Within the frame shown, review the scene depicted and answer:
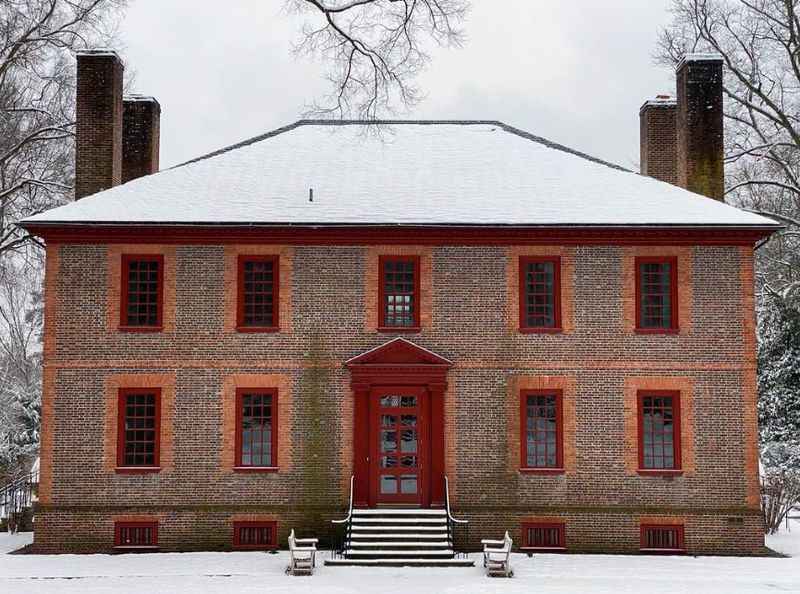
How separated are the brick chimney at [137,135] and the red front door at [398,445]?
9.16 meters

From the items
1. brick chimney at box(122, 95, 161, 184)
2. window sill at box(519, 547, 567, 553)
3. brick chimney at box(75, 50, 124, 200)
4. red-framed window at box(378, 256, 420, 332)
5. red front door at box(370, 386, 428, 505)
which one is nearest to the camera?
window sill at box(519, 547, 567, 553)

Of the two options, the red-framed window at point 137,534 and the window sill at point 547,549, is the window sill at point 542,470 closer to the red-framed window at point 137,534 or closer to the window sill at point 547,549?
the window sill at point 547,549

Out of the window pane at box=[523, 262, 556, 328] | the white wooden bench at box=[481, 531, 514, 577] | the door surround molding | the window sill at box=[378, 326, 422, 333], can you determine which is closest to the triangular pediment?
the door surround molding

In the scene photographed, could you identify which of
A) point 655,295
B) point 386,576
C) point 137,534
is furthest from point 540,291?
point 137,534

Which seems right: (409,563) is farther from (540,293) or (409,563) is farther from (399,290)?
(540,293)

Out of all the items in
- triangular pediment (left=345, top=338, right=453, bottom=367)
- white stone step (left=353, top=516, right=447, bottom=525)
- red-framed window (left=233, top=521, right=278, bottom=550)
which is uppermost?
triangular pediment (left=345, top=338, right=453, bottom=367)

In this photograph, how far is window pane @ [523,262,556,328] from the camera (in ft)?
78.0

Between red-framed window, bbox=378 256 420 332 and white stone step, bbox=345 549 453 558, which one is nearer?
white stone step, bbox=345 549 453 558

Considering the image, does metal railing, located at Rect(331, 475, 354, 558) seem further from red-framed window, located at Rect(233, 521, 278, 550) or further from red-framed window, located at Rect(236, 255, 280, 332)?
red-framed window, located at Rect(236, 255, 280, 332)

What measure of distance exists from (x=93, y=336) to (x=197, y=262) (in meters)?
2.82

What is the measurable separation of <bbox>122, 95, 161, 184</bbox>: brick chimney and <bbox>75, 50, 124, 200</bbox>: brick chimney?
170 cm

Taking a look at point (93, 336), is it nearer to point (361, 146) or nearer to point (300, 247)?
point (300, 247)

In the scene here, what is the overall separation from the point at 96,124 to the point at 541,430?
41.9 feet

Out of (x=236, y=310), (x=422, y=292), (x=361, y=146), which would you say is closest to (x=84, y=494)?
(x=236, y=310)
